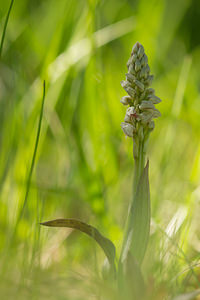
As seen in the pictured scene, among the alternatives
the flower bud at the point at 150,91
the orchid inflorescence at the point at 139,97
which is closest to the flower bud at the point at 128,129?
the orchid inflorescence at the point at 139,97

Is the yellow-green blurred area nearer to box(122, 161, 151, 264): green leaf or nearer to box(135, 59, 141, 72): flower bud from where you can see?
box(122, 161, 151, 264): green leaf

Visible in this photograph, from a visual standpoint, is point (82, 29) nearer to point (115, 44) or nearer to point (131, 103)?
point (131, 103)

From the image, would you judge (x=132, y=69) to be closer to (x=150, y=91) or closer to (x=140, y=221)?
(x=150, y=91)

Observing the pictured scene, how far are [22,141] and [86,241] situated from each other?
548mm

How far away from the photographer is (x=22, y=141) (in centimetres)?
155

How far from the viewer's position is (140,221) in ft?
2.73

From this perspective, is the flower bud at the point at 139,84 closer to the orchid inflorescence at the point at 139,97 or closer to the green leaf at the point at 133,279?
the orchid inflorescence at the point at 139,97

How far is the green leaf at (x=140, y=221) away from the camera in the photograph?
815 mm

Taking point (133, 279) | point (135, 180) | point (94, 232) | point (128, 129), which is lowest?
point (133, 279)

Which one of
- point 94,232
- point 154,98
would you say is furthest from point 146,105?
point 94,232

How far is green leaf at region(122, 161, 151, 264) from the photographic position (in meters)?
0.82

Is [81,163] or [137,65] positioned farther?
[81,163]

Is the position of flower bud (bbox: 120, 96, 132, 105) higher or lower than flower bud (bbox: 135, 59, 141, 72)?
lower

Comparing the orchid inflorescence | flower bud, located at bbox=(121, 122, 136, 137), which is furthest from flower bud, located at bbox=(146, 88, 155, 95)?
flower bud, located at bbox=(121, 122, 136, 137)
